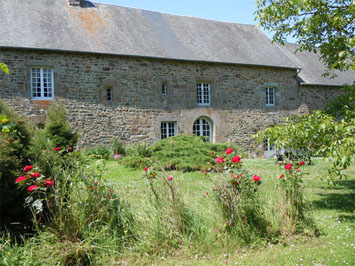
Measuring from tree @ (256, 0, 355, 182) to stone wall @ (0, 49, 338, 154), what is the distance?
8.23m

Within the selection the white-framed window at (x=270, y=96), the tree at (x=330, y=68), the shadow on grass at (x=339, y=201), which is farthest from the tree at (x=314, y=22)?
the white-framed window at (x=270, y=96)

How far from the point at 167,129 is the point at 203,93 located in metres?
2.58

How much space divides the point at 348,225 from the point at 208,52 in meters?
12.7

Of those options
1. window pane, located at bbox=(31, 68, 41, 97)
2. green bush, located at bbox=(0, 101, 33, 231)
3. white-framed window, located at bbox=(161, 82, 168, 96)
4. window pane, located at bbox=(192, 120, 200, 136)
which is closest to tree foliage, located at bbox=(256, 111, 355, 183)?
green bush, located at bbox=(0, 101, 33, 231)

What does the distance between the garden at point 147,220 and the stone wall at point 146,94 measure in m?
9.55

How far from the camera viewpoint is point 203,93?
16.7 meters

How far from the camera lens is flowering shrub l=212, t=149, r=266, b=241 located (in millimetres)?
4406

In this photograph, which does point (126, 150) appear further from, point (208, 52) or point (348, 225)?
point (348, 225)

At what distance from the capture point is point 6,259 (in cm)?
358

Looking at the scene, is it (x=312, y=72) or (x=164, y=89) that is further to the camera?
(x=312, y=72)

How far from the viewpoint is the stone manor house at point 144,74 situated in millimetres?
13539

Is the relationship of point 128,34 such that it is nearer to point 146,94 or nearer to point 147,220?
point 146,94

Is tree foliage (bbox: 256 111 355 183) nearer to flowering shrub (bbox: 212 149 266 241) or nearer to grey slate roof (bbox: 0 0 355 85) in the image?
flowering shrub (bbox: 212 149 266 241)

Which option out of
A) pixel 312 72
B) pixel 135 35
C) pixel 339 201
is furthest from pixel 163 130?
pixel 312 72
